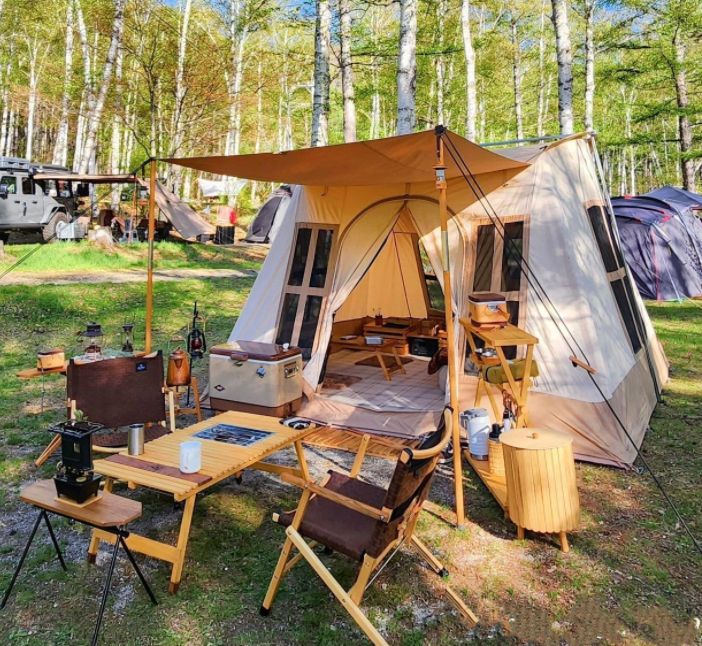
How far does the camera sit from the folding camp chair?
398 centimetres

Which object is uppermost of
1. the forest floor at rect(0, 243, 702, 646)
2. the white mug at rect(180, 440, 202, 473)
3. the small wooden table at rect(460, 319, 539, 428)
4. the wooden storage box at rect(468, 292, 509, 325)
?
the wooden storage box at rect(468, 292, 509, 325)

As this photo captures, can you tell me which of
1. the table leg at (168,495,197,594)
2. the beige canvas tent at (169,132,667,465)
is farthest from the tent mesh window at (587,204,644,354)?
the table leg at (168,495,197,594)

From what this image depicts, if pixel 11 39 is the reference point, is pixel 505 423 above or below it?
below

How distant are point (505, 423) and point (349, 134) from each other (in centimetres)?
709

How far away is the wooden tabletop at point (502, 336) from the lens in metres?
3.80

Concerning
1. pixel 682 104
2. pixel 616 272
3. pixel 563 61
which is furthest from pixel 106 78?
pixel 682 104

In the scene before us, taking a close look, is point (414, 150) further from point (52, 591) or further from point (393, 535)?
point (52, 591)

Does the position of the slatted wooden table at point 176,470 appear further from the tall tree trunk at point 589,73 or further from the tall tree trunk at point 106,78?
the tall tree trunk at point 106,78

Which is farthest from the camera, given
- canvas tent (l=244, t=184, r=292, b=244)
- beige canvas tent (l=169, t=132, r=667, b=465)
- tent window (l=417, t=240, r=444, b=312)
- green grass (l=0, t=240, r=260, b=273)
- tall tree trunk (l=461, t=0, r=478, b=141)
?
canvas tent (l=244, t=184, r=292, b=244)

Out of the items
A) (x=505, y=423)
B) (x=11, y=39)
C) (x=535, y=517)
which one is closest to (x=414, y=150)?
(x=505, y=423)

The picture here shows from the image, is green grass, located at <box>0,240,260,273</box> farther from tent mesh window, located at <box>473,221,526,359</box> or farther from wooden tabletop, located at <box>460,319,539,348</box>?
wooden tabletop, located at <box>460,319,539,348</box>

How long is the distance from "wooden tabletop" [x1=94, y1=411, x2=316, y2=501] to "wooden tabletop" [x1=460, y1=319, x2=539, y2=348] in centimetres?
137

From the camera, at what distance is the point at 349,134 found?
987 cm

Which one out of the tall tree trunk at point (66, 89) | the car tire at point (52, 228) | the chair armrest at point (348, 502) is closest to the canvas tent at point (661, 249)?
the chair armrest at point (348, 502)
